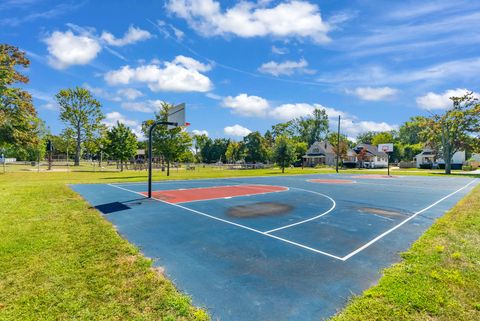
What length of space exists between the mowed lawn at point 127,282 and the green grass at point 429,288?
13 millimetres

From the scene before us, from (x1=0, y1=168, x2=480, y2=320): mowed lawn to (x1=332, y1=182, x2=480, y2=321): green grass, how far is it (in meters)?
0.01

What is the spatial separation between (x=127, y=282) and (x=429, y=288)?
4.60m

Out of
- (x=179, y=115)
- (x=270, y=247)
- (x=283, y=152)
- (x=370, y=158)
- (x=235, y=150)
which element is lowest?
(x=270, y=247)

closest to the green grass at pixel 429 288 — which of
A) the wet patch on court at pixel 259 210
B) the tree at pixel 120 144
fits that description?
the wet patch on court at pixel 259 210

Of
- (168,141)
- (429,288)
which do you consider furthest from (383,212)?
(168,141)

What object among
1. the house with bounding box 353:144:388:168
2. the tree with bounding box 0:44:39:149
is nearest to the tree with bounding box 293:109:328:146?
the house with bounding box 353:144:388:168

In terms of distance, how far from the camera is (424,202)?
483 inches

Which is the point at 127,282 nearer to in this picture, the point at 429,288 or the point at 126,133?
the point at 429,288

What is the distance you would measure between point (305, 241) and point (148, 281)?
3.71 m

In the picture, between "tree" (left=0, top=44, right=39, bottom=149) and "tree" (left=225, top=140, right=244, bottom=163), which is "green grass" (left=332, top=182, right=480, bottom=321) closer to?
"tree" (left=0, top=44, right=39, bottom=149)

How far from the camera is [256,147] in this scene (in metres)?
66.1

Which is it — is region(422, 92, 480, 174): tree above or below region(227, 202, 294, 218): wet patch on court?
above

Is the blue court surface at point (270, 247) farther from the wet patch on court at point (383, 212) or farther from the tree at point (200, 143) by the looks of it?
the tree at point (200, 143)

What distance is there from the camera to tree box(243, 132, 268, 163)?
216 feet
